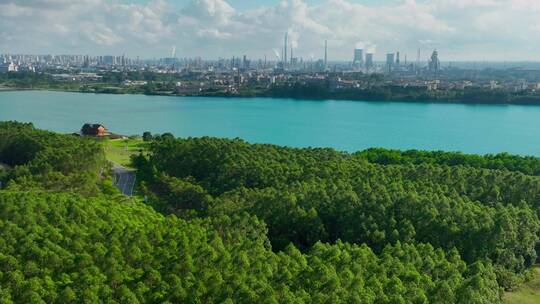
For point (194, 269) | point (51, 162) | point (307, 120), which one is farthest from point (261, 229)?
point (307, 120)

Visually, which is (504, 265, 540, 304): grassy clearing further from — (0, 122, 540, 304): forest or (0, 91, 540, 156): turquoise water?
(0, 91, 540, 156): turquoise water

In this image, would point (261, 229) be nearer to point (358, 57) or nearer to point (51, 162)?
point (51, 162)

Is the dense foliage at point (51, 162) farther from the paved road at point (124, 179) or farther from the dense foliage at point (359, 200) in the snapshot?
the dense foliage at point (359, 200)

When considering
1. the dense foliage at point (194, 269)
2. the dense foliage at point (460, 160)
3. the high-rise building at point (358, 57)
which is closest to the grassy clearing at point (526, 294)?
the dense foliage at point (194, 269)

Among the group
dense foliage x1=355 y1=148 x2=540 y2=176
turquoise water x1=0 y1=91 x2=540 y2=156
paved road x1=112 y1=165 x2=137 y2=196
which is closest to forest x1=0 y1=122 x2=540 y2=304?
dense foliage x1=355 y1=148 x2=540 y2=176

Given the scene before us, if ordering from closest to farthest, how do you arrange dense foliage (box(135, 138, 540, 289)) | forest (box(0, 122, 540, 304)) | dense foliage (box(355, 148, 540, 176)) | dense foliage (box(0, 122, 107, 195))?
1. forest (box(0, 122, 540, 304))
2. dense foliage (box(135, 138, 540, 289))
3. dense foliage (box(0, 122, 107, 195))
4. dense foliage (box(355, 148, 540, 176))

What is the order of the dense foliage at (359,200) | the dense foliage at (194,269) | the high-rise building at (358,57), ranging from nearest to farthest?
the dense foliage at (194,269) < the dense foliage at (359,200) < the high-rise building at (358,57)
